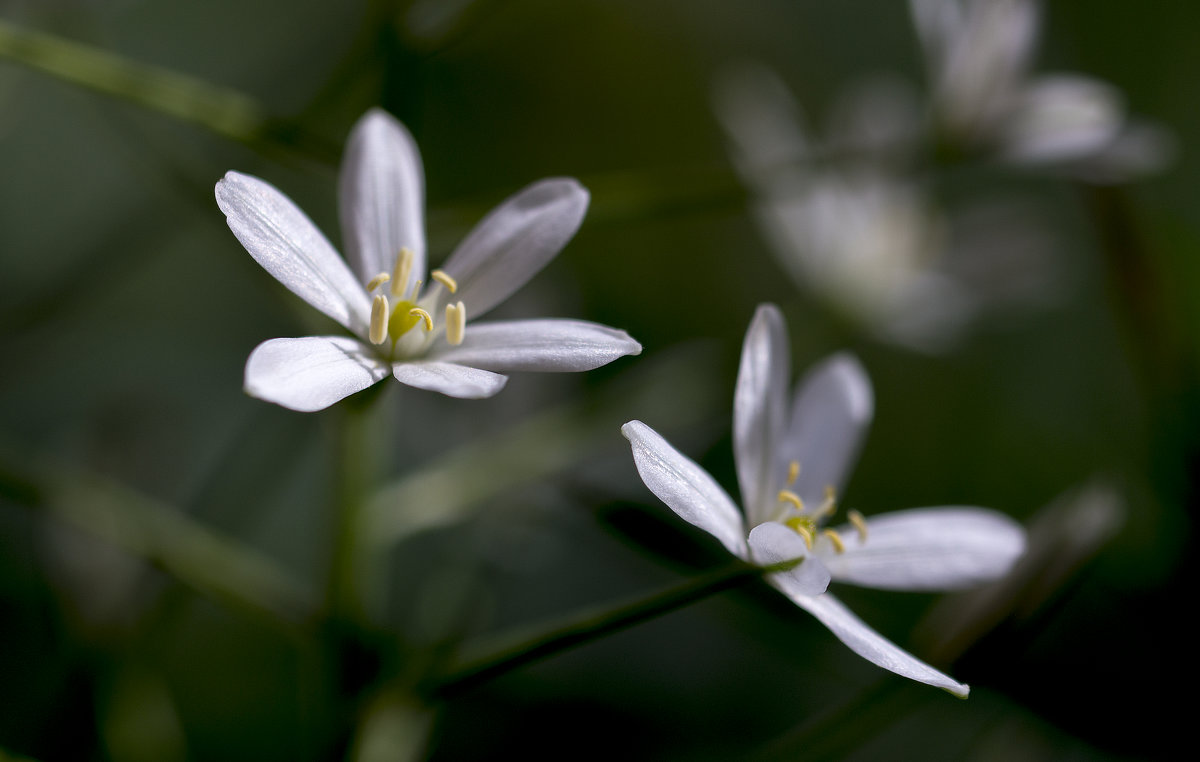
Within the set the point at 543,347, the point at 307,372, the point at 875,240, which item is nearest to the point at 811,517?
the point at 543,347

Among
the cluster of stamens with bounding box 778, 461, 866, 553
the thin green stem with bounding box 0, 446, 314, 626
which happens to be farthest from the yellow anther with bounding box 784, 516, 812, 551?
the thin green stem with bounding box 0, 446, 314, 626

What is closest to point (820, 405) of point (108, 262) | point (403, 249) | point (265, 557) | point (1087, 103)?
point (403, 249)

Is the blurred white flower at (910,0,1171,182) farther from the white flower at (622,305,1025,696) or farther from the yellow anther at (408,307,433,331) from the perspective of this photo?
the yellow anther at (408,307,433,331)

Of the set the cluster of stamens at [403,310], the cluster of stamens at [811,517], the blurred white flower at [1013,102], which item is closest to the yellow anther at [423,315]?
the cluster of stamens at [403,310]

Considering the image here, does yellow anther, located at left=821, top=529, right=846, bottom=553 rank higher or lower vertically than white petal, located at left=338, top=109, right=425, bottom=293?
lower

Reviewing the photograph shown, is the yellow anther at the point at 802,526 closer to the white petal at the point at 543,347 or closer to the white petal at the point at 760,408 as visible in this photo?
the white petal at the point at 760,408
